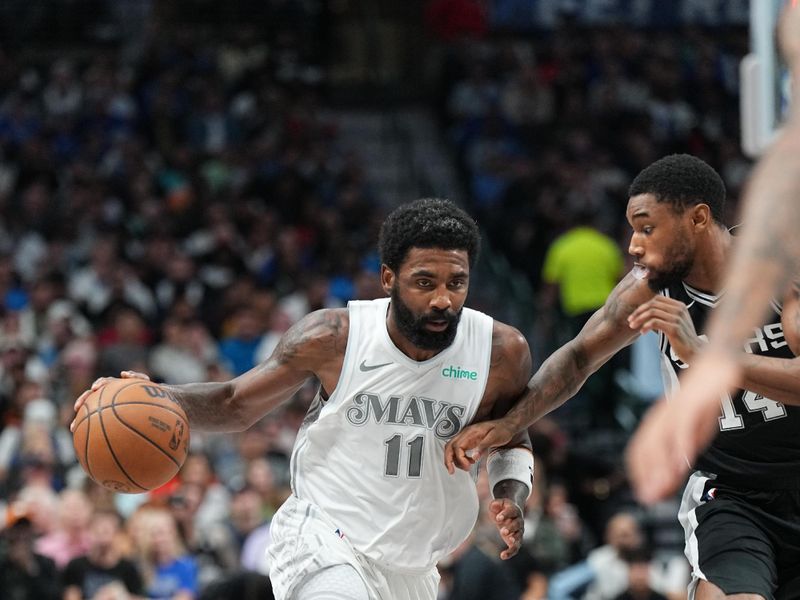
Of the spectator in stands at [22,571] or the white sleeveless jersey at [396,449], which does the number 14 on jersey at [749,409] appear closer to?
the white sleeveless jersey at [396,449]

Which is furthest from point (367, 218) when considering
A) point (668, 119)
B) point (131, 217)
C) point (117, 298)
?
point (668, 119)

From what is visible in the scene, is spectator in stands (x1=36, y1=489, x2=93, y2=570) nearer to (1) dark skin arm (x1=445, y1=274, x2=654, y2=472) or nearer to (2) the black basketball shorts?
(1) dark skin arm (x1=445, y1=274, x2=654, y2=472)

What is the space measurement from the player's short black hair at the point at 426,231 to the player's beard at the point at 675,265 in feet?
2.49

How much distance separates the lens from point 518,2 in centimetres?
1952

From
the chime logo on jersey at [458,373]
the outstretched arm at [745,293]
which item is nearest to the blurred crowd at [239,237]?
the chime logo on jersey at [458,373]

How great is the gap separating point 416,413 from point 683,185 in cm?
139

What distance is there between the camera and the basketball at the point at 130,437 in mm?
5250

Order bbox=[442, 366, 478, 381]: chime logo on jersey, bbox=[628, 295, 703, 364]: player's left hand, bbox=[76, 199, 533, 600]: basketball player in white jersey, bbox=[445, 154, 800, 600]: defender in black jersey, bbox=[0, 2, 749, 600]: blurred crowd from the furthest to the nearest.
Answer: bbox=[0, 2, 749, 600]: blurred crowd < bbox=[442, 366, 478, 381]: chime logo on jersey < bbox=[76, 199, 533, 600]: basketball player in white jersey < bbox=[445, 154, 800, 600]: defender in black jersey < bbox=[628, 295, 703, 364]: player's left hand

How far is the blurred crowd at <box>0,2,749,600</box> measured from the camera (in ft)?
31.2

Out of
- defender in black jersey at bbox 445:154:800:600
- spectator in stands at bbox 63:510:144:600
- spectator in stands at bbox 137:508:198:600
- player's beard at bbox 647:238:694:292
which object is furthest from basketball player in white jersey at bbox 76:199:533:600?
spectator in stands at bbox 137:508:198:600

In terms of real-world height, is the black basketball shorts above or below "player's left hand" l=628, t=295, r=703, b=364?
below

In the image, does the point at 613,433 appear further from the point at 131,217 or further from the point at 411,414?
the point at 411,414

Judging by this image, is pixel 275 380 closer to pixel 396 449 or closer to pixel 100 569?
pixel 396 449

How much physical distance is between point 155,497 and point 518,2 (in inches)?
473
